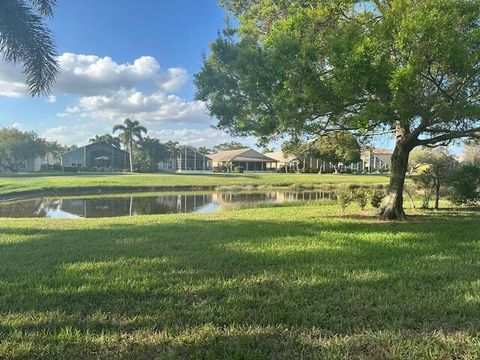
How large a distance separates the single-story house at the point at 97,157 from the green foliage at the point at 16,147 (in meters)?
5.04

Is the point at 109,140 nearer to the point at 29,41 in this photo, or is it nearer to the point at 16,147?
the point at 16,147

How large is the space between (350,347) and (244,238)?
Result: 17.7 feet

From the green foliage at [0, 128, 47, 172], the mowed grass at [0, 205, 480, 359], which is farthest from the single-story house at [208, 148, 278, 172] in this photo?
the mowed grass at [0, 205, 480, 359]

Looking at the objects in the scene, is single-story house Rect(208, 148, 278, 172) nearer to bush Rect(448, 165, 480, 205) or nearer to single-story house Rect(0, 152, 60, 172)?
single-story house Rect(0, 152, 60, 172)

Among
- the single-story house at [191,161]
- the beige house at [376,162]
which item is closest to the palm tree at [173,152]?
the single-story house at [191,161]

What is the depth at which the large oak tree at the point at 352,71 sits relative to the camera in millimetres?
8281

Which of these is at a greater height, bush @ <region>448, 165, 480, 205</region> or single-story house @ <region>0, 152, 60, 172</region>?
single-story house @ <region>0, 152, 60, 172</region>

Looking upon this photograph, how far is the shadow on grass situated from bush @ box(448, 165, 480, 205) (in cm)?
793

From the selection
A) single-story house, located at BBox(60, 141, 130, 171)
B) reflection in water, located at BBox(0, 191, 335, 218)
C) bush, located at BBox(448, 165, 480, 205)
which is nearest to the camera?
bush, located at BBox(448, 165, 480, 205)

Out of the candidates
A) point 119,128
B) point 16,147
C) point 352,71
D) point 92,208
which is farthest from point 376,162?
point 352,71

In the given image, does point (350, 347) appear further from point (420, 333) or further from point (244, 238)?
point (244, 238)

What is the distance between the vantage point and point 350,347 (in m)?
3.60

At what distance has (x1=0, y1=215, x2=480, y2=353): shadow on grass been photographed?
4.15 meters

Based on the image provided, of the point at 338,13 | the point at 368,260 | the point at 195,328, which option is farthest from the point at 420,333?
the point at 338,13
